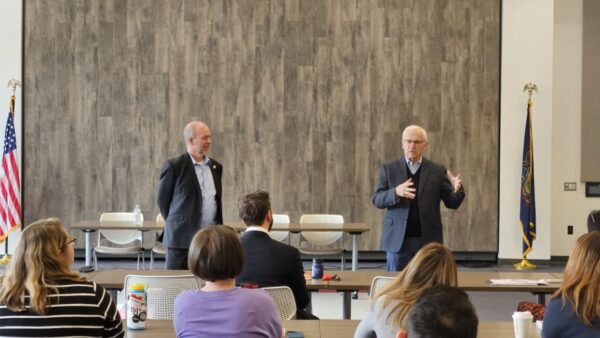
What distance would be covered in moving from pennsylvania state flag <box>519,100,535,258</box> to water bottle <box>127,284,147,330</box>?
25.5 feet

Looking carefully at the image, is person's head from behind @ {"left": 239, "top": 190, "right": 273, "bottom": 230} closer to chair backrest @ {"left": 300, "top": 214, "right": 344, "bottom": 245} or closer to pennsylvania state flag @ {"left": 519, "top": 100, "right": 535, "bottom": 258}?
chair backrest @ {"left": 300, "top": 214, "right": 344, "bottom": 245}

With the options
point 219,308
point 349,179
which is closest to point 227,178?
point 349,179

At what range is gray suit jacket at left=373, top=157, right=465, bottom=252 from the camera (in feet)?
19.4

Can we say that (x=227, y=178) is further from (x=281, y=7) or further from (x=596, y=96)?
(x=596, y=96)

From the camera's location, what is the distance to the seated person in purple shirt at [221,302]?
303 centimetres

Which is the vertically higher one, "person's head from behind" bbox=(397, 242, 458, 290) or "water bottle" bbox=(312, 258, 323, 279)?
"person's head from behind" bbox=(397, 242, 458, 290)

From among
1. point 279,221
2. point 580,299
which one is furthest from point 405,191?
point 279,221

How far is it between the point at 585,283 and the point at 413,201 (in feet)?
9.61

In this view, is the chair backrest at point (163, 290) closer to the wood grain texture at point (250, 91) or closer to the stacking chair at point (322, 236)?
the stacking chair at point (322, 236)

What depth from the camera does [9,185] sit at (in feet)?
33.7

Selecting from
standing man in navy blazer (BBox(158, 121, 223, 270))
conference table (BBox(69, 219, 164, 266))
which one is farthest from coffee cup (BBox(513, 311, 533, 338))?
conference table (BBox(69, 219, 164, 266))

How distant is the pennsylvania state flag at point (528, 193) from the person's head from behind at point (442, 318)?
8.96m

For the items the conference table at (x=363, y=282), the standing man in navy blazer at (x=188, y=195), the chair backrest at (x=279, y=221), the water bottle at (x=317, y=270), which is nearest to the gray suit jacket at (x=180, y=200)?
the standing man in navy blazer at (x=188, y=195)

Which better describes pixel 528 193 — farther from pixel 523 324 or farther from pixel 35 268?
pixel 35 268
